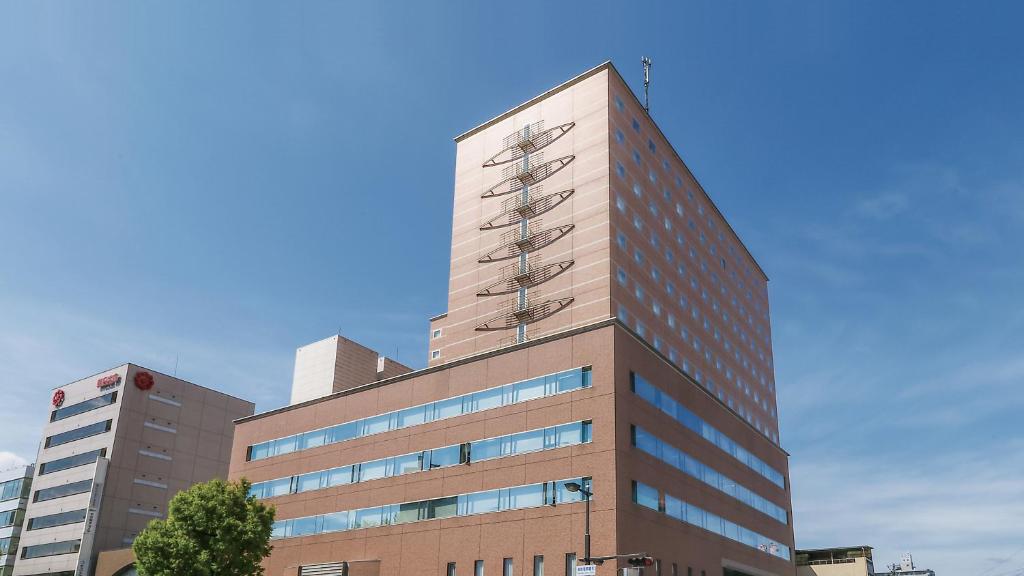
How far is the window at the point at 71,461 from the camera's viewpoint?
10575 cm

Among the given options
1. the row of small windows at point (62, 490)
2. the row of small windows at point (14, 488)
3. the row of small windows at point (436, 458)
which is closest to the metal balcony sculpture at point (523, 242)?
the row of small windows at point (436, 458)

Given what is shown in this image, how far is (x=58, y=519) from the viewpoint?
10600 cm

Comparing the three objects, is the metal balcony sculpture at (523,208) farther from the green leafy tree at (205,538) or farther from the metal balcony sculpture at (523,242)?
the green leafy tree at (205,538)

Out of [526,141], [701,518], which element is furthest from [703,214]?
[701,518]

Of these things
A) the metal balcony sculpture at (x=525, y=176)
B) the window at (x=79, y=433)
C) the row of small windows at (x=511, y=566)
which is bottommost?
the row of small windows at (x=511, y=566)

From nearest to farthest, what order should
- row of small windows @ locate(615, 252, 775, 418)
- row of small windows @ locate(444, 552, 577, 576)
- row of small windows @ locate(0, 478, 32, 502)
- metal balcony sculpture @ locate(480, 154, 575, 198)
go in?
row of small windows @ locate(444, 552, 577, 576)
row of small windows @ locate(615, 252, 775, 418)
metal balcony sculpture @ locate(480, 154, 575, 198)
row of small windows @ locate(0, 478, 32, 502)

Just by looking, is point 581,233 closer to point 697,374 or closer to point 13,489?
point 697,374

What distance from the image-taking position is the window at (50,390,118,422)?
109 metres

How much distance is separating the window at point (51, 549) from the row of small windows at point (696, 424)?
251 ft

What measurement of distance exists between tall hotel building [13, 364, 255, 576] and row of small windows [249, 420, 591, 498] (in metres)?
39.1

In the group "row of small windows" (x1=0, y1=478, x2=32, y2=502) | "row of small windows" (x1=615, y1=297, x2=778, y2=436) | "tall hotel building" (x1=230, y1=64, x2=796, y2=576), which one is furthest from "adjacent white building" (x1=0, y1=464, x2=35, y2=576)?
"row of small windows" (x1=615, y1=297, x2=778, y2=436)

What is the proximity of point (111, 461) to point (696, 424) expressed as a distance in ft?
248

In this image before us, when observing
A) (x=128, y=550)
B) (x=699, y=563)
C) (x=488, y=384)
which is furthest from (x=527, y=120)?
(x=128, y=550)

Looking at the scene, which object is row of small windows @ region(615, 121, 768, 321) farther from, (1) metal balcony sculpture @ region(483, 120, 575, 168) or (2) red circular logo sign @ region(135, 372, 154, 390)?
(2) red circular logo sign @ region(135, 372, 154, 390)
